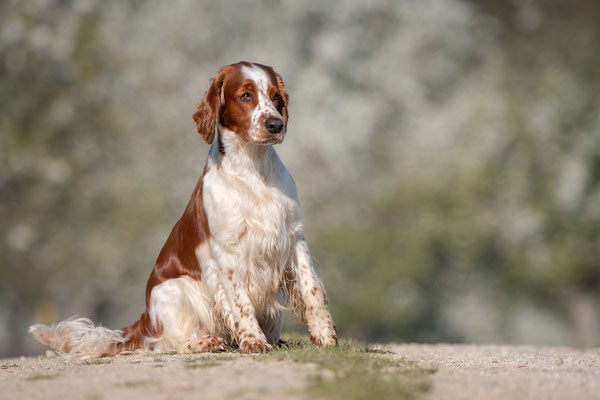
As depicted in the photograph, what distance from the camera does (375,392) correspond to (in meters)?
3.66

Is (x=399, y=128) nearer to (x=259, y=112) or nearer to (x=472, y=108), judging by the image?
(x=472, y=108)

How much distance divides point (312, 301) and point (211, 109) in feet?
5.07

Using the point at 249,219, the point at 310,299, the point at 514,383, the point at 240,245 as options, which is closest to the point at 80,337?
the point at 240,245

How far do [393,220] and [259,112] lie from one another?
10751 mm

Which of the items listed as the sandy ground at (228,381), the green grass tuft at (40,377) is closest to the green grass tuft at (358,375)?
the sandy ground at (228,381)

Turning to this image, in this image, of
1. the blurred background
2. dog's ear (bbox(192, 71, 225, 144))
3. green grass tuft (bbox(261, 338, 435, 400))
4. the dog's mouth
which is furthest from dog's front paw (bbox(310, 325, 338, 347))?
the blurred background

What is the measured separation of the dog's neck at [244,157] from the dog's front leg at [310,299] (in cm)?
57

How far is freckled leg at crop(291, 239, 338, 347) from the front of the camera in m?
5.31

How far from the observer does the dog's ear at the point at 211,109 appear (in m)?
5.45

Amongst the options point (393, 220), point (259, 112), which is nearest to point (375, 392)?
point (259, 112)

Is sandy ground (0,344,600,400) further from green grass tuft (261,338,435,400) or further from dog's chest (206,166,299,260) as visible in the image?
dog's chest (206,166,299,260)

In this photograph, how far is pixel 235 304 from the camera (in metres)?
5.30

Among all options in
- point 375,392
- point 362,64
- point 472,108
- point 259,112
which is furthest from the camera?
point 362,64

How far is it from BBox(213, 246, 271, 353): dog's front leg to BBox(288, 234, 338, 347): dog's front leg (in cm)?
35
